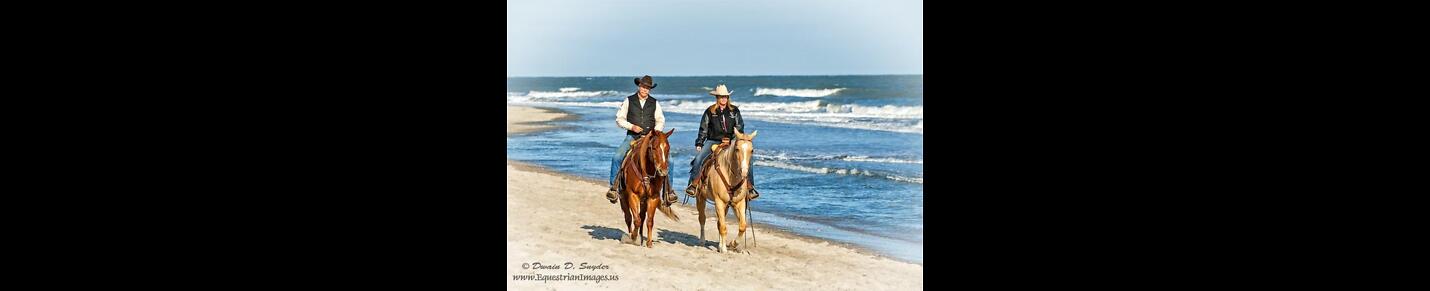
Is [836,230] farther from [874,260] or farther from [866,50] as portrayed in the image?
[866,50]

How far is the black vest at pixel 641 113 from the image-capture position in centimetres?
1119

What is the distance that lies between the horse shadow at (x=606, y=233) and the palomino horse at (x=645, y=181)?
0.11 meters

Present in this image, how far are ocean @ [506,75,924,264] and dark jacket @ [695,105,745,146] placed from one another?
203 mm

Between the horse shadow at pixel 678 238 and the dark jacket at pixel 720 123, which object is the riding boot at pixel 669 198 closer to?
the horse shadow at pixel 678 238

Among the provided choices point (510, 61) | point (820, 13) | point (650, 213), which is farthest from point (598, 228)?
point (820, 13)

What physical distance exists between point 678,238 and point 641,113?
1079 millimetres

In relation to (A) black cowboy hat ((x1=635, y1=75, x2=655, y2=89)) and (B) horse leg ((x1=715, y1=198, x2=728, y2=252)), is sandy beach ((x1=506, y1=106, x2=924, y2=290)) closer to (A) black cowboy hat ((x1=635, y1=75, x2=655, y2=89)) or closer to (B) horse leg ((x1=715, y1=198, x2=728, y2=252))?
(B) horse leg ((x1=715, y1=198, x2=728, y2=252))

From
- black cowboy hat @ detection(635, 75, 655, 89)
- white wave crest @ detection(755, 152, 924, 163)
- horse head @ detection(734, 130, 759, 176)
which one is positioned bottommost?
white wave crest @ detection(755, 152, 924, 163)

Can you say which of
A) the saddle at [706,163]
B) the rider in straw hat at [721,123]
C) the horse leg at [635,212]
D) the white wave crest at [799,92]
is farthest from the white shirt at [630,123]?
the white wave crest at [799,92]

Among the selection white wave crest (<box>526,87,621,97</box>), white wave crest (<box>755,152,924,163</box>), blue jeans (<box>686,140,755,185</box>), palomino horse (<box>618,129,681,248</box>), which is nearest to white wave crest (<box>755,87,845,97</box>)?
white wave crest (<box>755,152,924,163</box>)

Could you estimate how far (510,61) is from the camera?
36.2 feet

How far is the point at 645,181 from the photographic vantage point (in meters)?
11.1

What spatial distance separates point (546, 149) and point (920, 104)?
10.0ft

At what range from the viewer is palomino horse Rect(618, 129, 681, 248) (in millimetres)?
10883
